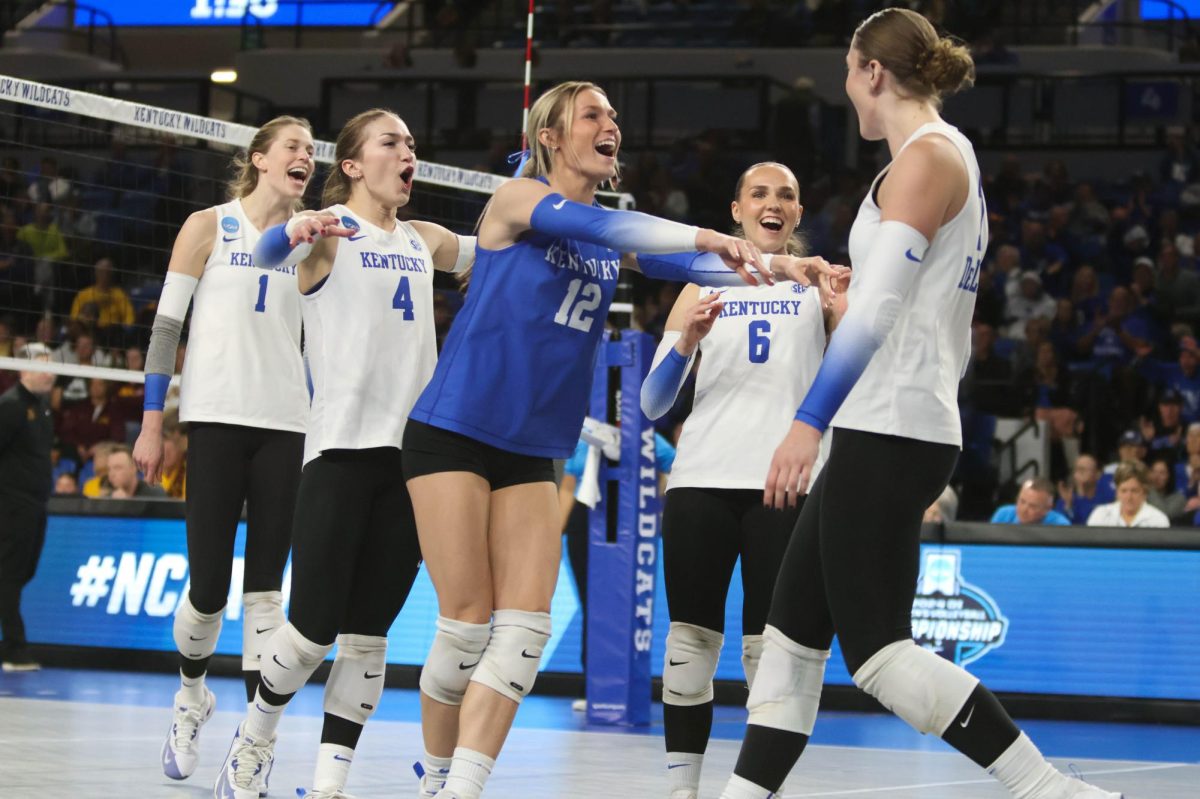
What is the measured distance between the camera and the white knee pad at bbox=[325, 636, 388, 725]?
498 centimetres

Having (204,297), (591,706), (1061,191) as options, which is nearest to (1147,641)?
(591,706)

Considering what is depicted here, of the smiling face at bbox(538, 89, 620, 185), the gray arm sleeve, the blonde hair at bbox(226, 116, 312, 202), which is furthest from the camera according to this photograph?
the blonde hair at bbox(226, 116, 312, 202)

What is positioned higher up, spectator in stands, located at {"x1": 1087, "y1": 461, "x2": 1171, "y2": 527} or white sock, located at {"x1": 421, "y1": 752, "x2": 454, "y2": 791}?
spectator in stands, located at {"x1": 1087, "y1": 461, "x2": 1171, "y2": 527}

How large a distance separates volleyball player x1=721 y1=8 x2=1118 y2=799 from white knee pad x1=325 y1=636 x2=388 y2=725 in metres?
1.45

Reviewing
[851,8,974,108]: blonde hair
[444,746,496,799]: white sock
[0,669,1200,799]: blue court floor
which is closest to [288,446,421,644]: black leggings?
[0,669,1200,799]: blue court floor

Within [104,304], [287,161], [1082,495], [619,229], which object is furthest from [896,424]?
[104,304]

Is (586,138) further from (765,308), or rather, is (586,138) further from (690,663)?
(690,663)

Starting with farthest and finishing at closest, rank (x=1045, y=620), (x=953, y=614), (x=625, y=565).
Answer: (x=953, y=614)
(x=1045, y=620)
(x=625, y=565)

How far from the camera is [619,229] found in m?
A: 4.14

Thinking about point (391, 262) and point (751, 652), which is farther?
point (751, 652)

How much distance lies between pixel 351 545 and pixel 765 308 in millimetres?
1588

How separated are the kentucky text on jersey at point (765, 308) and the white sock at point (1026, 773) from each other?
6.75 ft

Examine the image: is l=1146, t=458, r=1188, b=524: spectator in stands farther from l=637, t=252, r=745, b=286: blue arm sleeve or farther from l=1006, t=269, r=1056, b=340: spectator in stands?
l=637, t=252, r=745, b=286: blue arm sleeve

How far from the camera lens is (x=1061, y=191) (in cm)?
1761
